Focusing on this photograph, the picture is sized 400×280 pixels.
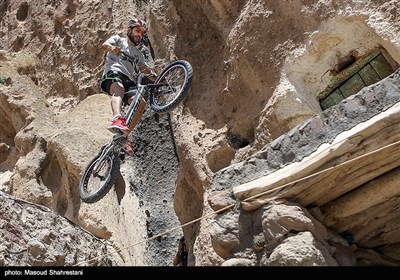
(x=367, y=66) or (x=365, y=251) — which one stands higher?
(x=367, y=66)

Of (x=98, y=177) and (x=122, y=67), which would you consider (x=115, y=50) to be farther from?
(x=98, y=177)

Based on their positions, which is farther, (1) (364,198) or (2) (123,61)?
(2) (123,61)

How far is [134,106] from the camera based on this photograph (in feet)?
37.8

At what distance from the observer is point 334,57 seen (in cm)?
1099

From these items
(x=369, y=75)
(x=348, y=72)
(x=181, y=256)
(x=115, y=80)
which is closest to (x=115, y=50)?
(x=115, y=80)

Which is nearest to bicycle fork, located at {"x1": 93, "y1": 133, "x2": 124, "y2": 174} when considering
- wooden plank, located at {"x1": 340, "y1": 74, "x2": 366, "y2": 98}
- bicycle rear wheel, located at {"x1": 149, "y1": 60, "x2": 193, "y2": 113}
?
bicycle rear wheel, located at {"x1": 149, "y1": 60, "x2": 193, "y2": 113}

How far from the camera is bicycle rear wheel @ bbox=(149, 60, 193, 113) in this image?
445 inches

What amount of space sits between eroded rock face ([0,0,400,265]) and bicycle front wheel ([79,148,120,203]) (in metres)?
0.85

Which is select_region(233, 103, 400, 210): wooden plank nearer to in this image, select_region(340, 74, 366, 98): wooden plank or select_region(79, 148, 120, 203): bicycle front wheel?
select_region(340, 74, 366, 98): wooden plank

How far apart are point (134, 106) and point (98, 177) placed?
112 centimetres

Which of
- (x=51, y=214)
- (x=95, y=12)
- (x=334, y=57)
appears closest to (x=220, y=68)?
(x=334, y=57)
